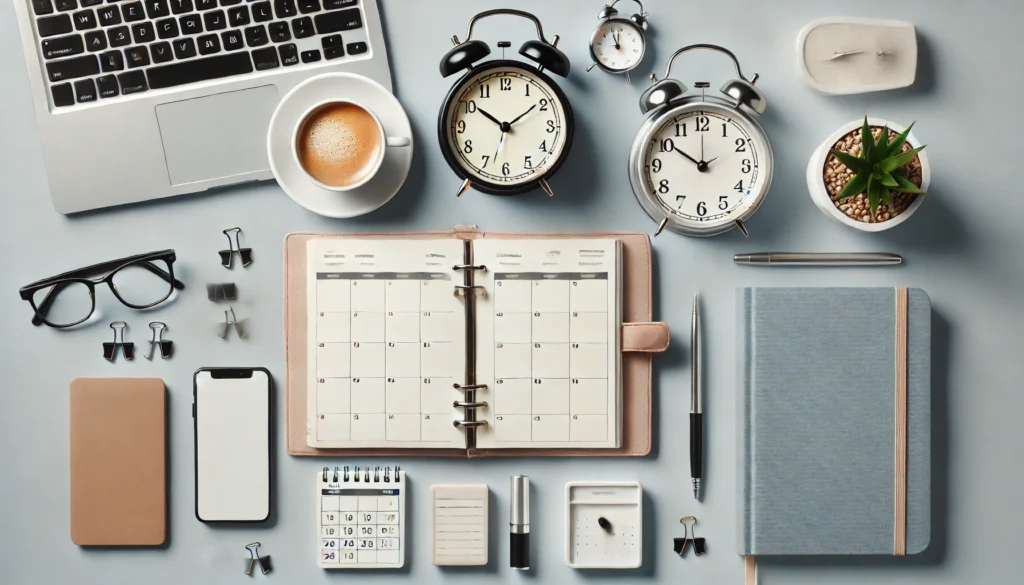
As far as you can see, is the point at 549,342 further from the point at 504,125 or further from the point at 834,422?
the point at 834,422

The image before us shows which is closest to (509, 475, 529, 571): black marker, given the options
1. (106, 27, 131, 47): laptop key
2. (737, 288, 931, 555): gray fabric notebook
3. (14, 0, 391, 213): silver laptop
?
(737, 288, 931, 555): gray fabric notebook

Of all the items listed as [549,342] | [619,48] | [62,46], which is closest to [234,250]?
[62,46]

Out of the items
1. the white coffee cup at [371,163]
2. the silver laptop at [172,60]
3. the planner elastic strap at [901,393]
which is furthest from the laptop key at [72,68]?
the planner elastic strap at [901,393]

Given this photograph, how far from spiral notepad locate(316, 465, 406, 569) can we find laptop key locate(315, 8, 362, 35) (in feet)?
2.23

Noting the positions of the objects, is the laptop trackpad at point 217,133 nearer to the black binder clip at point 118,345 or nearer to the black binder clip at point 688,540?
the black binder clip at point 118,345

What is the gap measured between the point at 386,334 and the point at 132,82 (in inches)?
21.2

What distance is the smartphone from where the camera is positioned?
44.9 inches

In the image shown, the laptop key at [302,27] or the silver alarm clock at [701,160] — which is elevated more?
the laptop key at [302,27]

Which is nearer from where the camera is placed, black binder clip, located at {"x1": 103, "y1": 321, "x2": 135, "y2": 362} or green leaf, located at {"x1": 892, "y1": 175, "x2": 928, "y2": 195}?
green leaf, located at {"x1": 892, "y1": 175, "x2": 928, "y2": 195}

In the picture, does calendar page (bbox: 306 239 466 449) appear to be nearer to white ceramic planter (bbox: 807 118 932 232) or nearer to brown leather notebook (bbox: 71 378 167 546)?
brown leather notebook (bbox: 71 378 167 546)

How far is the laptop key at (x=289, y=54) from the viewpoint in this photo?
1.10 m

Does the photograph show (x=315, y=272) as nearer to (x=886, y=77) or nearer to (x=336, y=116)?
(x=336, y=116)

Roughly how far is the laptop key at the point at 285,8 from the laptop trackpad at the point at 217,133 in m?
0.11

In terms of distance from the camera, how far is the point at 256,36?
1.10 metres
